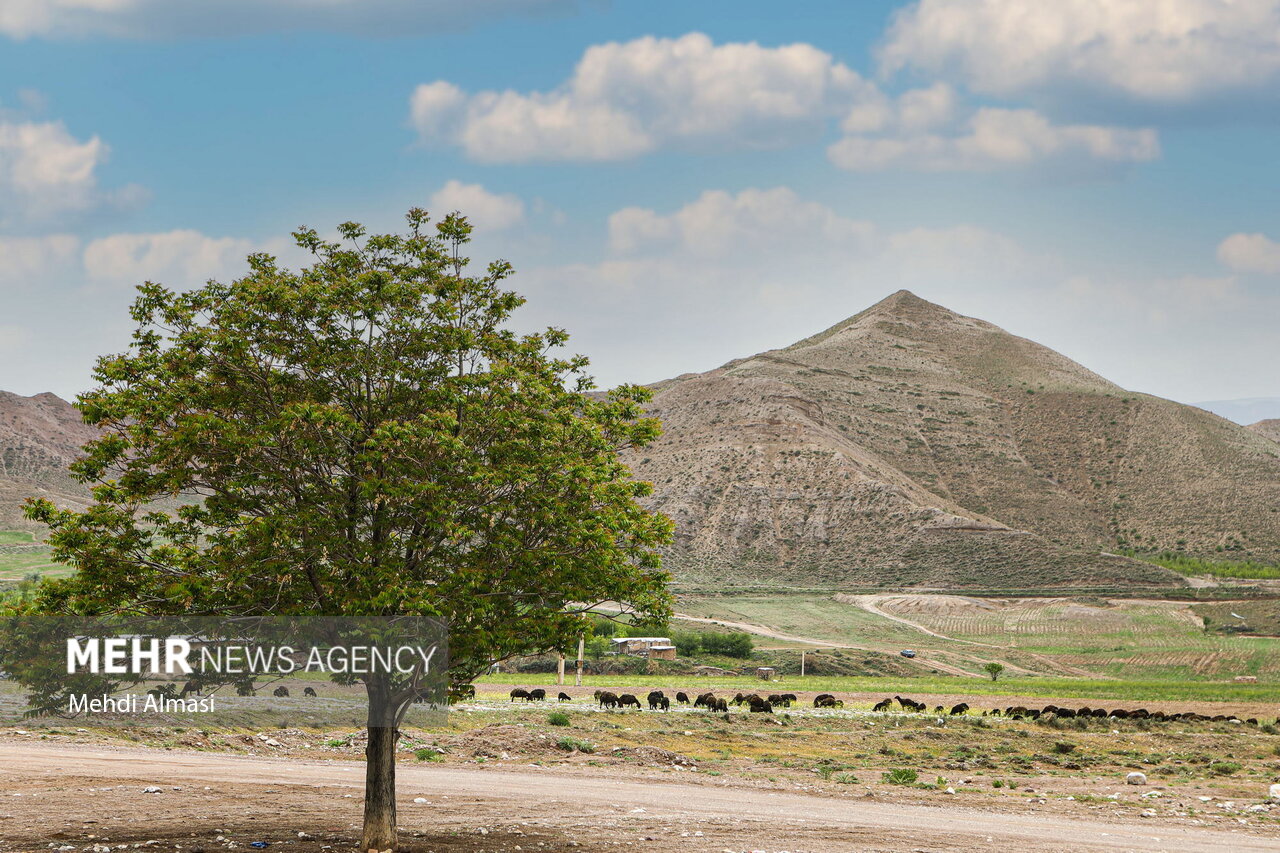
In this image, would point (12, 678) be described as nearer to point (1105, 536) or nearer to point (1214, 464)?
point (1105, 536)

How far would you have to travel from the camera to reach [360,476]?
1425 cm

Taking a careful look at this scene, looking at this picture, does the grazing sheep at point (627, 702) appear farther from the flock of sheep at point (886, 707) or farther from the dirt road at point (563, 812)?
the dirt road at point (563, 812)

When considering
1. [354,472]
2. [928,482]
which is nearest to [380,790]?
[354,472]

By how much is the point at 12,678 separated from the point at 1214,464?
584ft

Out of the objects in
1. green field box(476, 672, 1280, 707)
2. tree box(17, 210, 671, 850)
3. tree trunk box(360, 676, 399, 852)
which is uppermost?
tree box(17, 210, 671, 850)

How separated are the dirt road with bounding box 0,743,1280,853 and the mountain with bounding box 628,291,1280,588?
102978mm

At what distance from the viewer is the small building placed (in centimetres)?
8225

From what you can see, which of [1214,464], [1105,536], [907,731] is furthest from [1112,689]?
[1214,464]

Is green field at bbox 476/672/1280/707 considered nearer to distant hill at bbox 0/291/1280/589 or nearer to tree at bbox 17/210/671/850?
distant hill at bbox 0/291/1280/589

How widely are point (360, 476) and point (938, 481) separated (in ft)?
514

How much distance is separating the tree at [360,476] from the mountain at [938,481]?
11525cm

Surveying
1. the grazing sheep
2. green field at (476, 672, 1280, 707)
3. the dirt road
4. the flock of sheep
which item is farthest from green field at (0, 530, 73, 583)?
the dirt road

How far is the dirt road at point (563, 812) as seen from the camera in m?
18.7

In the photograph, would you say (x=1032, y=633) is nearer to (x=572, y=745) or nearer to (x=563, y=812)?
(x=572, y=745)
